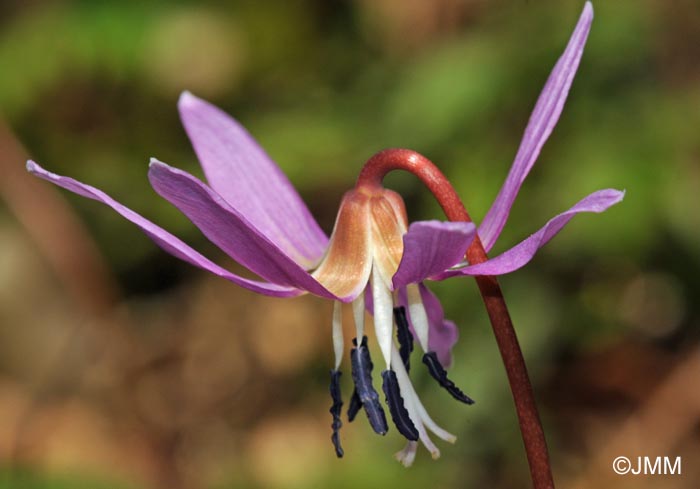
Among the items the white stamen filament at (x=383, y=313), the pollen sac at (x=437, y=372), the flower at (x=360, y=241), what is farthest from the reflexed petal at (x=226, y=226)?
the pollen sac at (x=437, y=372)

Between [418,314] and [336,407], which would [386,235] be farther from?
[336,407]

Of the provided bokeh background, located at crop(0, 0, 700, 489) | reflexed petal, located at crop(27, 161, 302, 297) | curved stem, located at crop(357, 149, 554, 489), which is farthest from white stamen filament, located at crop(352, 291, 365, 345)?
bokeh background, located at crop(0, 0, 700, 489)

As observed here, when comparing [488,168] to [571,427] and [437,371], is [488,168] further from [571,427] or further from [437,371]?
[437,371]

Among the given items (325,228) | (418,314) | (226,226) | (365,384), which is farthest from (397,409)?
(325,228)

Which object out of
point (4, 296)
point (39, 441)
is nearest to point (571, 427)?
point (39, 441)

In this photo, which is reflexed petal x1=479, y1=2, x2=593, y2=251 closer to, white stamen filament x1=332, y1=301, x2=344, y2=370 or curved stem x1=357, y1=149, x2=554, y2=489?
curved stem x1=357, y1=149, x2=554, y2=489

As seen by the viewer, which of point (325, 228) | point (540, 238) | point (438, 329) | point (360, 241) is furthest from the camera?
point (325, 228)
